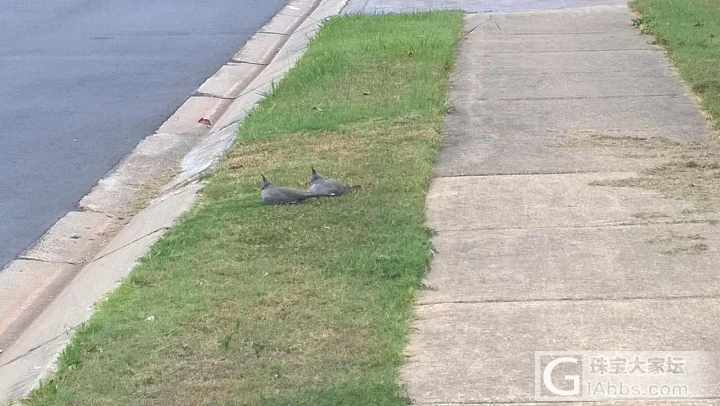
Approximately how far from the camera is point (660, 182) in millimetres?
8070

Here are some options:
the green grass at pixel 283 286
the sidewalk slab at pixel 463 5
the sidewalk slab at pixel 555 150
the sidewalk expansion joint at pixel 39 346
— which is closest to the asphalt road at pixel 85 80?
the green grass at pixel 283 286

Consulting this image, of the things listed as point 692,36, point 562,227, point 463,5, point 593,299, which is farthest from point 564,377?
point 463,5

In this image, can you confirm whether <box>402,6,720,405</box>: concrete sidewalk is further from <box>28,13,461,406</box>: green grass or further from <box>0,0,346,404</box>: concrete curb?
<box>0,0,346,404</box>: concrete curb

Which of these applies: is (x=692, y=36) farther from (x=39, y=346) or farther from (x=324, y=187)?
(x=39, y=346)

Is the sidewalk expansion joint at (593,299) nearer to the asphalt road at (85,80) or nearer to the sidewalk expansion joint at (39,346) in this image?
the sidewalk expansion joint at (39,346)

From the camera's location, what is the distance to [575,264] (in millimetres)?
6652

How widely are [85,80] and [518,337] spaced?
897cm

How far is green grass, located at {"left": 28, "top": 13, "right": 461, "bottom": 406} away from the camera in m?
5.38

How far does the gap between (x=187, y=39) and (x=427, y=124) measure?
6873 millimetres

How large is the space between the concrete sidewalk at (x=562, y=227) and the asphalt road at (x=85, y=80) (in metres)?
2.81

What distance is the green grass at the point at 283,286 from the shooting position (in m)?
5.38

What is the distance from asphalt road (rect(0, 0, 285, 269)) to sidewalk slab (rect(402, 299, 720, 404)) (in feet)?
11.6

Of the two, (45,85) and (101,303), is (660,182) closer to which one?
(101,303)

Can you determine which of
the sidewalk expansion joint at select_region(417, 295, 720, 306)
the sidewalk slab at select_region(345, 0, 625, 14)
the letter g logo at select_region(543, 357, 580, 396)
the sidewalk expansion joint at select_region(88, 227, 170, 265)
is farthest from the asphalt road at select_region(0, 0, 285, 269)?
the letter g logo at select_region(543, 357, 580, 396)
